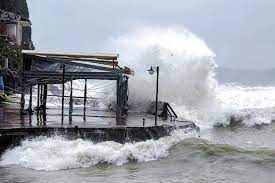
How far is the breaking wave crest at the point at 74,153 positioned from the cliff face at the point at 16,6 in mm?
51774

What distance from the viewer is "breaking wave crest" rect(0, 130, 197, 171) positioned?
1527 cm

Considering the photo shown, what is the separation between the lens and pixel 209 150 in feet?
53.6

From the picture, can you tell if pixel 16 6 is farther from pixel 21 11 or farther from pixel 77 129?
pixel 77 129

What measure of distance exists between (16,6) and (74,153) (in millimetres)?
60154

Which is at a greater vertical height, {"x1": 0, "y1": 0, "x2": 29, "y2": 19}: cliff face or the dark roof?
{"x1": 0, "y1": 0, "x2": 29, "y2": 19}: cliff face

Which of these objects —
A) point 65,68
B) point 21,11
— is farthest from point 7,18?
point 65,68

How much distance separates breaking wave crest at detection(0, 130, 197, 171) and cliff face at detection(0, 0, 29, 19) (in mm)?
51774

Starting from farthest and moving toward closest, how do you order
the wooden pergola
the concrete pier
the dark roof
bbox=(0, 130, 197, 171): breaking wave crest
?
the dark roof
the wooden pergola
the concrete pier
bbox=(0, 130, 197, 171): breaking wave crest

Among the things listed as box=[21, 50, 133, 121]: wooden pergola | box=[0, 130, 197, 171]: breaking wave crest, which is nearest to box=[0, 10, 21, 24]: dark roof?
box=[21, 50, 133, 121]: wooden pergola

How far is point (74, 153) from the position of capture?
15.8m

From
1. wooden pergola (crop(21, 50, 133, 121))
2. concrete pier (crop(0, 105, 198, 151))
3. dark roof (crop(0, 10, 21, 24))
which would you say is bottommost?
concrete pier (crop(0, 105, 198, 151))

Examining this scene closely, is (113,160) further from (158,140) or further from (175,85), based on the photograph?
(175,85)

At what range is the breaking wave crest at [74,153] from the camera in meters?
15.3

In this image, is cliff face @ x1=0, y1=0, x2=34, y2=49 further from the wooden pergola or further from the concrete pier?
the concrete pier
